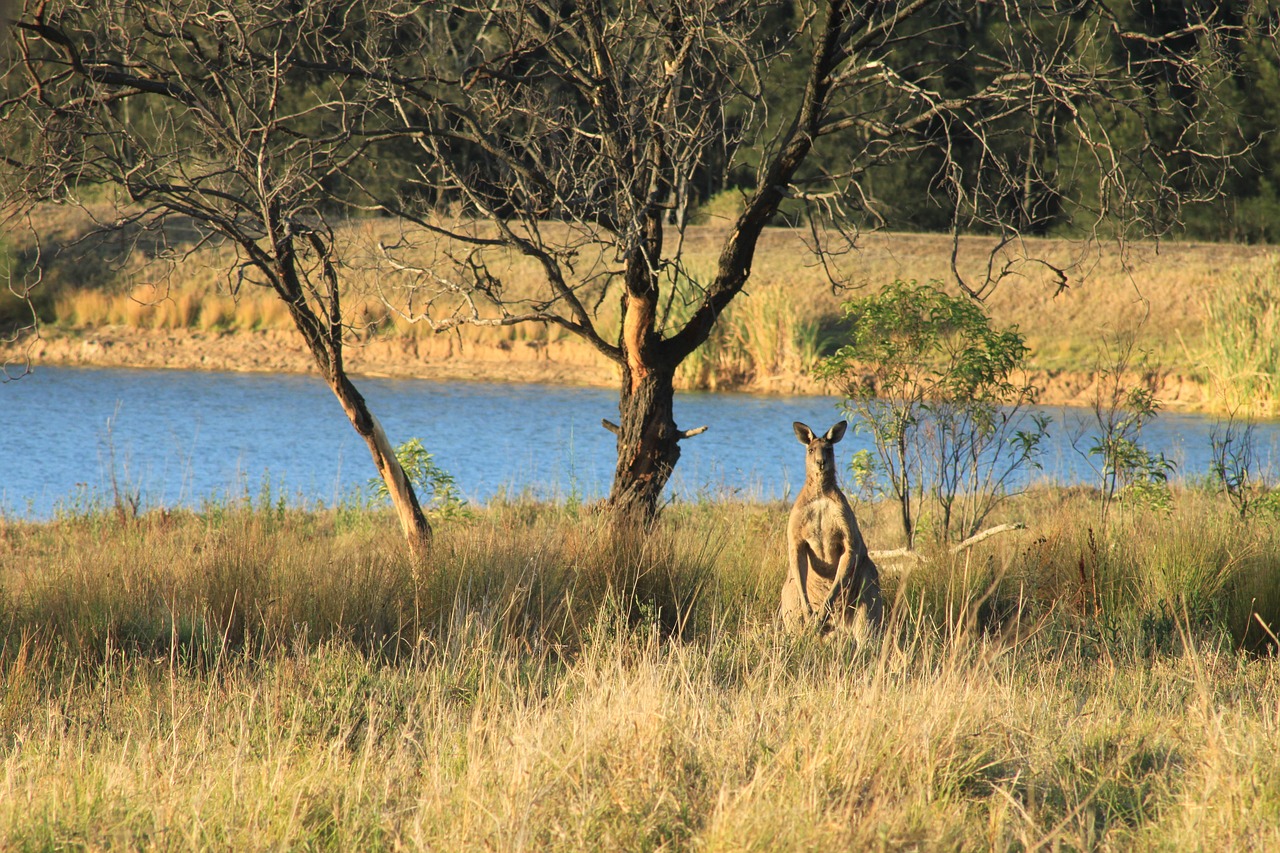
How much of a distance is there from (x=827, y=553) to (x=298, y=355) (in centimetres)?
2148

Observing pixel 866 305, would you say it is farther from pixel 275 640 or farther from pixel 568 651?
pixel 275 640

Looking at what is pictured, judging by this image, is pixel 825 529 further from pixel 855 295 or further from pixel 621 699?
pixel 855 295

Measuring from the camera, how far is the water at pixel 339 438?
1310cm

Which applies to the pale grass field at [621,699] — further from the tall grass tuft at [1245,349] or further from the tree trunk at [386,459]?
the tall grass tuft at [1245,349]

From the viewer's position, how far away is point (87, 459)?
15.3 metres

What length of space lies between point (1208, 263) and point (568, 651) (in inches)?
986

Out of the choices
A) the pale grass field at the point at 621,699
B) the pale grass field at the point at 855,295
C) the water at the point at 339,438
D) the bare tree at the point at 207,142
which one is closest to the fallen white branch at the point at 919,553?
the pale grass field at the point at 621,699

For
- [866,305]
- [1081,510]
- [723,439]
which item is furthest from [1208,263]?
[866,305]

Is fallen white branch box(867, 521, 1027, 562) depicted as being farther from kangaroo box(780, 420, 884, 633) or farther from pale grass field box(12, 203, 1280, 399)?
pale grass field box(12, 203, 1280, 399)

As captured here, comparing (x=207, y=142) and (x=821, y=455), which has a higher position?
(x=207, y=142)

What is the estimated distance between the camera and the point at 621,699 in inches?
173

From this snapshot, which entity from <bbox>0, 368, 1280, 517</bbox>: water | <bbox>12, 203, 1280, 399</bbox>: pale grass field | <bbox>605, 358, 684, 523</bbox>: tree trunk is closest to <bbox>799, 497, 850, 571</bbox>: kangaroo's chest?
<bbox>605, 358, 684, 523</bbox>: tree trunk

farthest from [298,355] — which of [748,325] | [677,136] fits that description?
[677,136]

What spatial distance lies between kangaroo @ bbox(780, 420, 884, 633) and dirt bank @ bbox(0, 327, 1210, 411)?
57.1 feet
